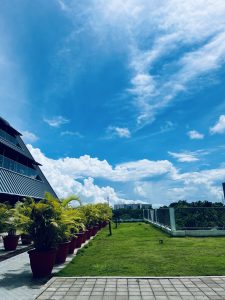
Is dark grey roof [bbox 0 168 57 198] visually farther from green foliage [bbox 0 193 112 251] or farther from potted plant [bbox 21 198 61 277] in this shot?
potted plant [bbox 21 198 61 277]

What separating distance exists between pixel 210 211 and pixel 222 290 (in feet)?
42.4

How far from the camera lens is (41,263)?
738cm

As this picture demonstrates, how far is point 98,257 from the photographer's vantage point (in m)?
9.83

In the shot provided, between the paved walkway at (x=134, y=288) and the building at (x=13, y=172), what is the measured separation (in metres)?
13.7

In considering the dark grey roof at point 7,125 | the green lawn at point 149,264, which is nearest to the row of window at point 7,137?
the dark grey roof at point 7,125

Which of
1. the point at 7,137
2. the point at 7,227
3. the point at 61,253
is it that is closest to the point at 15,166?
the point at 7,137

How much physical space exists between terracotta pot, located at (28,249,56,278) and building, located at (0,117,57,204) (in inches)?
473

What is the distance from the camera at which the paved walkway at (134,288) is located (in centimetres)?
539

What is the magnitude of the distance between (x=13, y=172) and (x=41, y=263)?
1686 cm

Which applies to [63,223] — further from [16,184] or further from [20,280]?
[16,184]

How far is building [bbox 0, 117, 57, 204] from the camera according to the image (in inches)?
811

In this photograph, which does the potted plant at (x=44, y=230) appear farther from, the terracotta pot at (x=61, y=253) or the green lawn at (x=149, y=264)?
the terracotta pot at (x=61, y=253)

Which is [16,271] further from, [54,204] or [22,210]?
[54,204]

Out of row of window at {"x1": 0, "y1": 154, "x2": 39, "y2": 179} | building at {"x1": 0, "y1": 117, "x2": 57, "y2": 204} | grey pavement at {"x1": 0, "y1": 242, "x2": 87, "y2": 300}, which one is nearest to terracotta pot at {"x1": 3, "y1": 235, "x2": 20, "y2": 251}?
grey pavement at {"x1": 0, "y1": 242, "x2": 87, "y2": 300}
